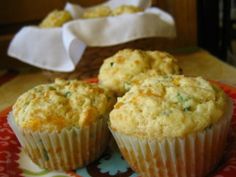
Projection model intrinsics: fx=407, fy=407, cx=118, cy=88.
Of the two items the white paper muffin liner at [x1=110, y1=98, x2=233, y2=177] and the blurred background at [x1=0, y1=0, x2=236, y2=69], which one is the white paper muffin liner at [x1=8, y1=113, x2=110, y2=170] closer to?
the white paper muffin liner at [x1=110, y1=98, x2=233, y2=177]

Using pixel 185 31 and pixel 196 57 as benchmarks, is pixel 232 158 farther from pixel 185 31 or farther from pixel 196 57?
pixel 185 31

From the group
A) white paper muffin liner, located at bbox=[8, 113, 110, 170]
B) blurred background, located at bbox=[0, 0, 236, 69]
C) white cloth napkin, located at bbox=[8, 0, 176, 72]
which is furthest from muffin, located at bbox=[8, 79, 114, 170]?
blurred background, located at bbox=[0, 0, 236, 69]

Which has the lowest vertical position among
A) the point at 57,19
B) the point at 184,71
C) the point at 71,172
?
the point at 184,71

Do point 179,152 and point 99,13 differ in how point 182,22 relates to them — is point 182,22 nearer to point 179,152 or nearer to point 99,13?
point 99,13

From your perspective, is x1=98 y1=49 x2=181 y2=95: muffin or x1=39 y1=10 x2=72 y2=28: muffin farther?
x1=39 y1=10 x2=72 y2=28: muffin

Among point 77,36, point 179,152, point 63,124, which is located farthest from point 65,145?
point 77,36

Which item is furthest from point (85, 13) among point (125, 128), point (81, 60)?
point (125, 128)
